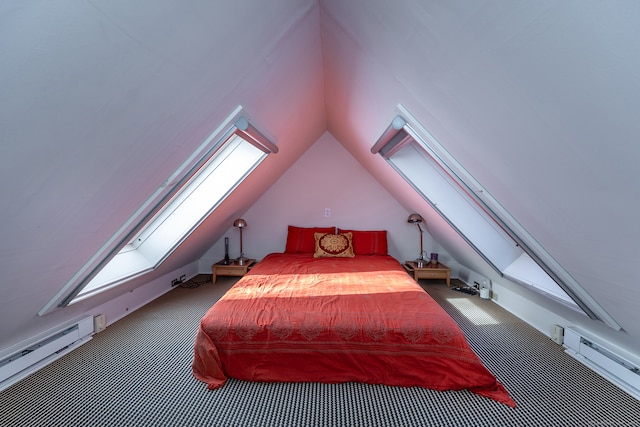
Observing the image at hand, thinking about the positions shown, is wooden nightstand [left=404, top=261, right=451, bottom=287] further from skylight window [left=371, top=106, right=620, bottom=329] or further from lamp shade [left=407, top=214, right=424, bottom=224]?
skylight window [left=371, top=106, right=620, bottom=329]

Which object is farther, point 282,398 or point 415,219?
point 415,219

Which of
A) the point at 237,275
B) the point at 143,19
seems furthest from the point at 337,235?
the point at 143,19

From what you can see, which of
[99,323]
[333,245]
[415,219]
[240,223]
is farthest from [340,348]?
[240,223]

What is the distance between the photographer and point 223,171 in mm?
2848

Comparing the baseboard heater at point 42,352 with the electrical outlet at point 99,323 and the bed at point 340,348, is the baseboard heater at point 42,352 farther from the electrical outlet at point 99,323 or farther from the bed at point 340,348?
the bed at point 340,348

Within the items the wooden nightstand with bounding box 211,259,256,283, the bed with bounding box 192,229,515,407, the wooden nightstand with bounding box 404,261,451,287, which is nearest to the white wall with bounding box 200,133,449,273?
the wooden nightstand with bounding box 404,261,451,287

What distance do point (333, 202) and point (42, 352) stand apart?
123 inches

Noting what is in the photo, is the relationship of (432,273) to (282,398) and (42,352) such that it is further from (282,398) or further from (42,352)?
(42,352)

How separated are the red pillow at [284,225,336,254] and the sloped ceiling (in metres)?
2.25

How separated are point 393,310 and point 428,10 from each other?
5.27 feet

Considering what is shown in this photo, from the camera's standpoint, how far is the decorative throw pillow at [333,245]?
3.53m

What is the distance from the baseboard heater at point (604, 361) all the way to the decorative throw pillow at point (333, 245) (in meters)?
2.13

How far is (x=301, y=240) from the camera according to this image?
3.78 m

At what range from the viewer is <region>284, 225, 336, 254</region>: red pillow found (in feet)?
12.3
